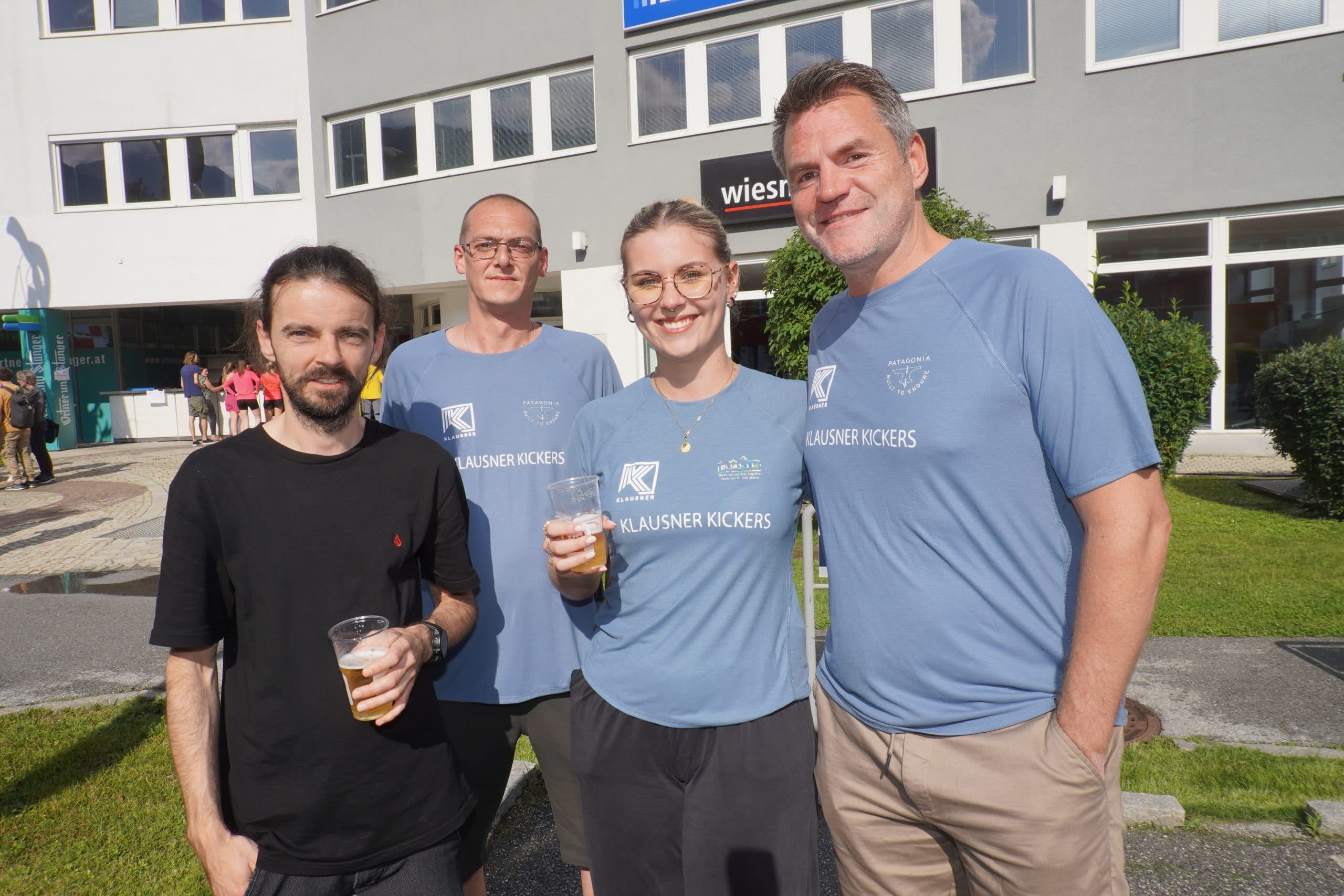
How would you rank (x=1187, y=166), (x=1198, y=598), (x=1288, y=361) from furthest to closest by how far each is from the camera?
(x=1187, y=166) < (x=1288, y=361) < (x=1198, y=598)

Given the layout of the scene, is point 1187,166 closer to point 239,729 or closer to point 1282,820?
point 1282,820

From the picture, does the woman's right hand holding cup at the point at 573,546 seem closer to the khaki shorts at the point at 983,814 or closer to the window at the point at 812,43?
the khaki shorts at the point at 983,814

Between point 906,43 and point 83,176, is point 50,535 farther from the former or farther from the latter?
point 906,43

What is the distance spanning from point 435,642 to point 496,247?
54.2 inches

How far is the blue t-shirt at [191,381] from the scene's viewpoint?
19.9m

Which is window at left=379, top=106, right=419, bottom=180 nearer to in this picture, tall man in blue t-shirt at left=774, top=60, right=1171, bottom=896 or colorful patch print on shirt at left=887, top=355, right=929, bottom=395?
tall man in blue t-shirt at left=774, top=60, right=1171, bottom=896

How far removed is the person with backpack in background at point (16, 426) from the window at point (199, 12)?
30.2 ft

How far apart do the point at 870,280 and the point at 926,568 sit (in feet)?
2.37

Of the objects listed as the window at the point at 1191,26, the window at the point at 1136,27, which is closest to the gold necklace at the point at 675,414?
the window at the point at 1191,26

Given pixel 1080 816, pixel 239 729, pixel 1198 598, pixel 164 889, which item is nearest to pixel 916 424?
pixel 1080 816

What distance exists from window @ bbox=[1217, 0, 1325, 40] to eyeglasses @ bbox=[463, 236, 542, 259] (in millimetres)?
12995

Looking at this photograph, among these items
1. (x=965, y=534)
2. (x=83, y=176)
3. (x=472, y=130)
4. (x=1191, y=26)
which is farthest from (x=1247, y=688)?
(x=83, y=176)

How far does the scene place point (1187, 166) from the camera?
11.8 metres

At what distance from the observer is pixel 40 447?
49.2 ft
